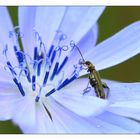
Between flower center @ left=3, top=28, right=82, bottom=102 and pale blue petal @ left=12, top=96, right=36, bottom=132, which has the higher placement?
flower center @ left=3, top=28, right=82, bottom=102

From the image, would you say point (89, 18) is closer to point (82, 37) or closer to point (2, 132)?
point (82, 37)

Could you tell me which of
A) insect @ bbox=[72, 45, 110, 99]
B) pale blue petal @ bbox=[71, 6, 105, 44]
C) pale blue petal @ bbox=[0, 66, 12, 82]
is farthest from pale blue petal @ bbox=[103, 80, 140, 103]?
pale blue petal @ bbox=[0, 66, 12, 82]

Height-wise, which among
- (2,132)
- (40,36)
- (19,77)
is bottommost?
(2,132)

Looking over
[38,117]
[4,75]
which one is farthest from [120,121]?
[4,75]

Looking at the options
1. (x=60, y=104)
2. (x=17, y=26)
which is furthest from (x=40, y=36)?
(x=60, y=104)

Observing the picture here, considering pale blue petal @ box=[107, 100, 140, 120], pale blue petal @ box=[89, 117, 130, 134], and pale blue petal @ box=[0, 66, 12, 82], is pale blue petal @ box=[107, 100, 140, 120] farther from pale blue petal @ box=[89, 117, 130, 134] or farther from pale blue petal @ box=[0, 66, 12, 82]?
pale blue petal @ box=[0, 66, 12, 82]
